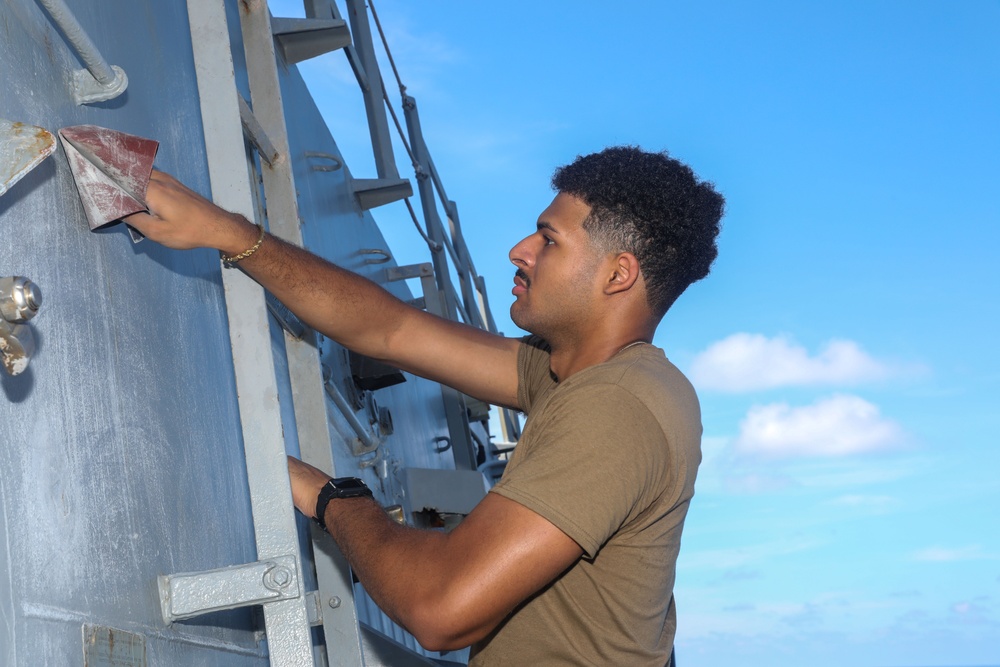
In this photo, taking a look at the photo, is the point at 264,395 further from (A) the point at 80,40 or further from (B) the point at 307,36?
(B) the point at 307,36

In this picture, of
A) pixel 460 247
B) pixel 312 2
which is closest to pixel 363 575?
pixel 312 2

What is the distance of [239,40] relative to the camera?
10.2 ft

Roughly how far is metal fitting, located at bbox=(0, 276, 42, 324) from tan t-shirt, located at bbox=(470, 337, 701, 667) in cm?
95

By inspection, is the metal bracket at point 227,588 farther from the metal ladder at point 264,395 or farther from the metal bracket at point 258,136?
the metal bracket at point 258,136

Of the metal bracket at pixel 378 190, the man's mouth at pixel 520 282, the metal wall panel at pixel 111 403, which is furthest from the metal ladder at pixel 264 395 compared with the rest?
the metal bracket at pixel 378 190

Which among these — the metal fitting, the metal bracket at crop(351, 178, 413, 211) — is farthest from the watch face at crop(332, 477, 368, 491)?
the metal bracket at crop(351, 178, 413, 211)

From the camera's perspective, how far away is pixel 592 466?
194 centimetres

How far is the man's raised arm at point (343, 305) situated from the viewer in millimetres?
1877

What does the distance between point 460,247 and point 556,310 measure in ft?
20.5

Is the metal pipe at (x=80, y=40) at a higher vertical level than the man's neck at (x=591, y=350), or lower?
higher

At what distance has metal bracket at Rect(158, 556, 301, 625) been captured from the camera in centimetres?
173

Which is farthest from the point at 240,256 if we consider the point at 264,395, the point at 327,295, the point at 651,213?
the point at 651,213

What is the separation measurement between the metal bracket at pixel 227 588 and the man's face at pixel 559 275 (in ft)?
2.97

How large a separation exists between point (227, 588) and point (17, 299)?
76 centimetres
